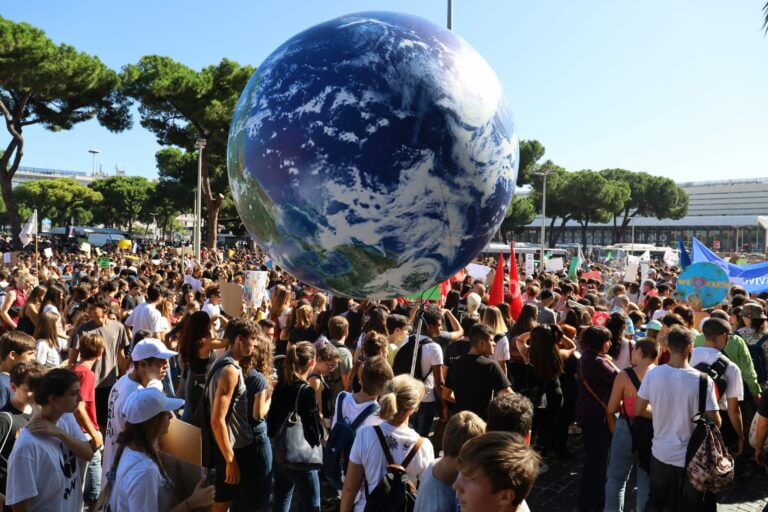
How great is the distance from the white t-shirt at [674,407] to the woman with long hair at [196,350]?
3.48m

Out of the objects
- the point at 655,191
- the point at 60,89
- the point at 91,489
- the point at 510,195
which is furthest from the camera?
the point at 655,191

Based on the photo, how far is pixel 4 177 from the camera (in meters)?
24.2

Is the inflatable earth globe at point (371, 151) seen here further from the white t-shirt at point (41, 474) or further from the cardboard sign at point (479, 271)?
the cardboard sign at point (479, 271)

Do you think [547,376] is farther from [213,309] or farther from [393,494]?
[213,309]

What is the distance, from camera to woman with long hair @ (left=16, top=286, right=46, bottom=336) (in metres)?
7.38

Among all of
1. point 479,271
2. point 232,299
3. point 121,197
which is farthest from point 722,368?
point 121,197

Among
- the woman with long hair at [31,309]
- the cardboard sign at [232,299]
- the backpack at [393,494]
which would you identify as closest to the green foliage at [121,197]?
the woman with long hair at [31,309]

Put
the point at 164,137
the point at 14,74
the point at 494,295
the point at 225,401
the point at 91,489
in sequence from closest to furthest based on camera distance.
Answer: the point at 225,401
the point at 91,489
the point at 494,295
the point at 14,74
the point at 164,137

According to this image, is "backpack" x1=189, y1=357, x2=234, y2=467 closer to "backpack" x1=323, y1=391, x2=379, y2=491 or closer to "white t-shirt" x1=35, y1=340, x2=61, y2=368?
"backpack" x1=323, y1=391, x2=379, y2=491

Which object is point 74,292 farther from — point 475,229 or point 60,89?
point 60,89

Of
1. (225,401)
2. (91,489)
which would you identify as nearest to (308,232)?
(225,401)

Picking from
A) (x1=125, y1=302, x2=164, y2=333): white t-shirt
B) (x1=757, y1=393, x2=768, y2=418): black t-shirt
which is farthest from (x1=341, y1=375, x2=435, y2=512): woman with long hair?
(x1=125, y1=302, x2=164, y2=333): white t-shirt

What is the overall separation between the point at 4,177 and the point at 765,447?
27.3 metres

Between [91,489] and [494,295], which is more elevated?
[494,295]
